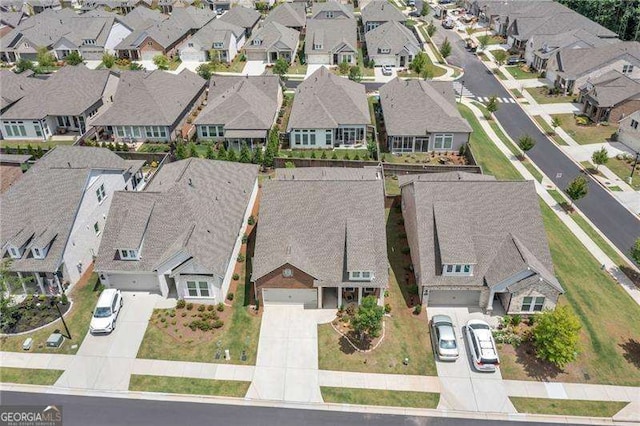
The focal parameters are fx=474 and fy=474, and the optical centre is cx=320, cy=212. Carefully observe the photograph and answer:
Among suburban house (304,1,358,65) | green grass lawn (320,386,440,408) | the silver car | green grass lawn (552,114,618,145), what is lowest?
green grass lawn (320,386,440,408)

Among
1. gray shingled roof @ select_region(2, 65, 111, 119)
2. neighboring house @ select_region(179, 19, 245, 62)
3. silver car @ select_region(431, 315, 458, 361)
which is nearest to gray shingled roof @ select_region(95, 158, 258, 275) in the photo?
silver car @ select_region(431, 315, 458, 361)

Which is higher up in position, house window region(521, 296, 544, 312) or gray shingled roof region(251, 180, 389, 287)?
gray shingled roof region(251, 180, 389, 287)

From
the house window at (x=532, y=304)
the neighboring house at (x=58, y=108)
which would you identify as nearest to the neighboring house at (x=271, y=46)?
the neighboring house at (x=58, y=108)

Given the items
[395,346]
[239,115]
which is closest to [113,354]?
[395,346]

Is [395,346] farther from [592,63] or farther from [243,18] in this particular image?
[243,18]

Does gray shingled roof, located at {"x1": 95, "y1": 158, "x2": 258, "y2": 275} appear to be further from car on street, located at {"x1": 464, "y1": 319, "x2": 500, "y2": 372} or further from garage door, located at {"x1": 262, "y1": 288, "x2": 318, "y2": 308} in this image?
car on street, located at {"x1": 464, "y1": 319, "x2": 500, "y2": 372}

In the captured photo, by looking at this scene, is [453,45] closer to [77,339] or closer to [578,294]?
[578,294]

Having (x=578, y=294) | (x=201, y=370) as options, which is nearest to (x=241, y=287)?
(x=201, y=370)
